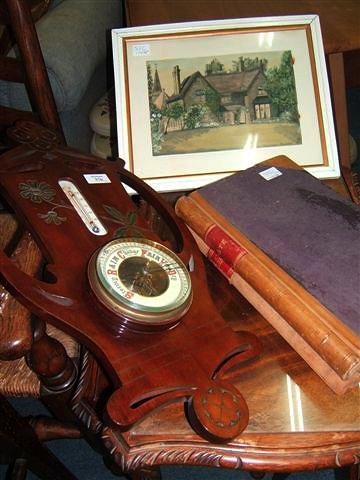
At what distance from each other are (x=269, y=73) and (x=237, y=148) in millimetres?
164

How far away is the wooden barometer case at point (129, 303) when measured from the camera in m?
0.56

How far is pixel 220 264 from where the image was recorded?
75 centimetres

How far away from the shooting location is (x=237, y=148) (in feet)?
3.10

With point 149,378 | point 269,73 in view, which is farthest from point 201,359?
point 269,73

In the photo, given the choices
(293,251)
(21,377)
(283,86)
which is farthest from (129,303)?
(283,86)

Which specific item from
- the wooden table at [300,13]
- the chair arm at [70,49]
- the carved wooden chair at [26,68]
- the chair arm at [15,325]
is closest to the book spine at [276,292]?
the chair arm at [15,325]

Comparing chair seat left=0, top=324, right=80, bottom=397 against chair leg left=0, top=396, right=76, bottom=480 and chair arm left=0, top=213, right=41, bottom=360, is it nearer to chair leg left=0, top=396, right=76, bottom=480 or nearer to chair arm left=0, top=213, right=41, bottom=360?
chair leg left=0, top=396, right=76, bottom=480

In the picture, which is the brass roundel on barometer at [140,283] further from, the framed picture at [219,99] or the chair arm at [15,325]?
the framed picture at [219,99]

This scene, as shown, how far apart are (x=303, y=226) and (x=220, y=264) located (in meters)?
0.13

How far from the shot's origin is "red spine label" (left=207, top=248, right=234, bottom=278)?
735mm

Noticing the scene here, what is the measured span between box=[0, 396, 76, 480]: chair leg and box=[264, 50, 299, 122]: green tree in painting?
702mm

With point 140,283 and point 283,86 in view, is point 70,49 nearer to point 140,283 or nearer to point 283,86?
point 283,86

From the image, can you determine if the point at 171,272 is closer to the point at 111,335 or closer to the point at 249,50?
the point at 111,335

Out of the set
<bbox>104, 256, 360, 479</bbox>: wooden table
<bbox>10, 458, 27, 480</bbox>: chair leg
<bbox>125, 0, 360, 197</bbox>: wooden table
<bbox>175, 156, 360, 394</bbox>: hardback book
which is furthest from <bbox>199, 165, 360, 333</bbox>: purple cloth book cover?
<bbox>10, 458, 27, 480</bbox>: chair leg
